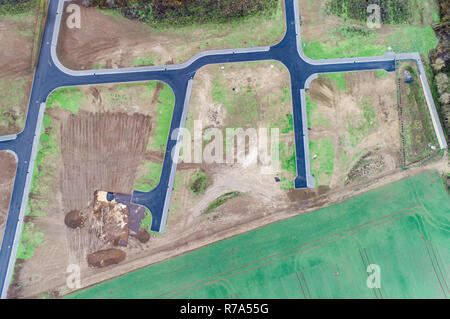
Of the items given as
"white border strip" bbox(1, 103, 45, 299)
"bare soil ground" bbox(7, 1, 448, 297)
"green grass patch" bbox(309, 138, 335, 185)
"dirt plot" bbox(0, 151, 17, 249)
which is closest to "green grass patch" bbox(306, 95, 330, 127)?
"bare soil ground" bbox(7, 1, 448, 297)

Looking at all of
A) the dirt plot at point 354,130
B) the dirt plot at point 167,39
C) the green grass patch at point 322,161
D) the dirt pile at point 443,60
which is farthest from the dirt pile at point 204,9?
the dirt pile at point 443,60

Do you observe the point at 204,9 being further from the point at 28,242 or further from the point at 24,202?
the point at 28,242

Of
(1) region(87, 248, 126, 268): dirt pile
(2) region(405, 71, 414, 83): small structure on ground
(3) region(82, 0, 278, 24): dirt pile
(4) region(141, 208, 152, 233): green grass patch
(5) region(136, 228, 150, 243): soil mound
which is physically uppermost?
(3) region(82, 0, 278, 24): dirt pile

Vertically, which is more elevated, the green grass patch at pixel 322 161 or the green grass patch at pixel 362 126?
the green grass patch at pixel 362 126

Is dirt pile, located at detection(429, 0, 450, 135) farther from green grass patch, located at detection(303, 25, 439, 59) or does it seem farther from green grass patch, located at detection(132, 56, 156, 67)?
green grass patch, located at detection(132, 56, 156, 67)

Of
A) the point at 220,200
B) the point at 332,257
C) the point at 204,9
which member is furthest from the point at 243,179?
the point at 204,9

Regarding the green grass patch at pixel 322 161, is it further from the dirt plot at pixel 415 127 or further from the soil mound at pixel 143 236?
the soil mound at pixel 143 236
